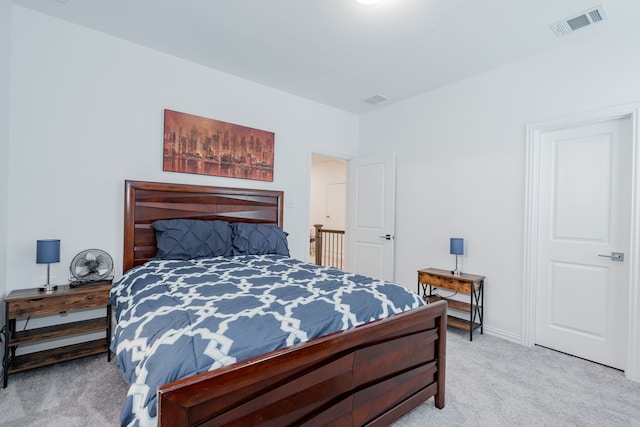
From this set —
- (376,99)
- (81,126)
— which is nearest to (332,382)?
(81,126)

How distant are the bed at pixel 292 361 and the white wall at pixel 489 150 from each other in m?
1.67

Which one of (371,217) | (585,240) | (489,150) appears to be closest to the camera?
(585,240)

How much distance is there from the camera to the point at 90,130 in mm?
2756

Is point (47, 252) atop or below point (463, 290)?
atop

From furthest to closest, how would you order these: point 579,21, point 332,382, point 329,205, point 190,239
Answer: point 329,205, point 190,239, point 579,21, point 332,382

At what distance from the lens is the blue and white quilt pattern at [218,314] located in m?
1.17

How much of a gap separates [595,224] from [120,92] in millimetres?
4403

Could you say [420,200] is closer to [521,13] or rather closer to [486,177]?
[486,177]

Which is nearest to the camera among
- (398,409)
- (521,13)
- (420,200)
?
(398,409)

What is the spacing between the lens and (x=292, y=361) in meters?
1.29

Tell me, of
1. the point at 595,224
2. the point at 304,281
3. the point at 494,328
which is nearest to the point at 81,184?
the point at 304,281

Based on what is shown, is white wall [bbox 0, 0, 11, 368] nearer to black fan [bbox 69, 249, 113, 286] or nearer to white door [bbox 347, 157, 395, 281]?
black fan [bbox 69, 249, 113, 286]

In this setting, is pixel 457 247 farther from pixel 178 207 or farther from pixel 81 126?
pixel 81 126

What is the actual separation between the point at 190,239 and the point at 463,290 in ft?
9.03
